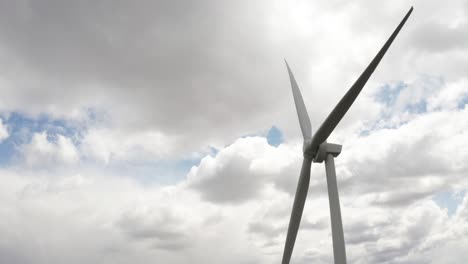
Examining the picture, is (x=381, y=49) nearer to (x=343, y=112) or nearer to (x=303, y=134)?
(x=343, y=112)

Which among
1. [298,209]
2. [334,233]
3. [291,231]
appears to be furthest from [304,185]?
[334,233]

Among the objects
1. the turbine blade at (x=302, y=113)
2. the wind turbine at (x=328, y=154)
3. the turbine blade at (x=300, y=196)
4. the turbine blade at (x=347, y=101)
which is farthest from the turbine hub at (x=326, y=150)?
the turbine blade at (x=302, y=113)

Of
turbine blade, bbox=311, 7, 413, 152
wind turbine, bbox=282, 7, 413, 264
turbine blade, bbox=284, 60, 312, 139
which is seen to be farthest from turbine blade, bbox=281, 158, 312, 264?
turbine blade, bbox=284, 60, 312, 139

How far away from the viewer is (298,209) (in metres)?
39.8

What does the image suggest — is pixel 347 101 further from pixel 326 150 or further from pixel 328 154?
pixel 328 154

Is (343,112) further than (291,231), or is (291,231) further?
(291,231)

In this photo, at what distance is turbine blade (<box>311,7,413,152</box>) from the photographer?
96.5 ft

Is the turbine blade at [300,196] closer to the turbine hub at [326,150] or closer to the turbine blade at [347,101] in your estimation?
the turbine hub at [326,150]

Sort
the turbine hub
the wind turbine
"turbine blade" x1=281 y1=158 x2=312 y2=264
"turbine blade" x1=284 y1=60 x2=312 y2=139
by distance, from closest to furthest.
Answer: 1. the wind turbine
2. the turbine hub
3. "turbine blade" x1=281 y1=158 x2=312 y2=264
4. "turbine blade" x1=284 y1=60 x2=312 y2=139

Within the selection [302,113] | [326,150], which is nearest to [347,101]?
[326,150]

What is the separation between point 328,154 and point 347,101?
7.30 metres

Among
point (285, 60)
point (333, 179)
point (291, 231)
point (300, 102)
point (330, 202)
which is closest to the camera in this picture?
point (330, 202)

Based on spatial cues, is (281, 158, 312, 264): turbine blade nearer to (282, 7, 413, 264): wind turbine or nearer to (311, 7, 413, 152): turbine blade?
(282, 7, 413, 264): wind turbine

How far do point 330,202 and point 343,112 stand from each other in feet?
27.1
